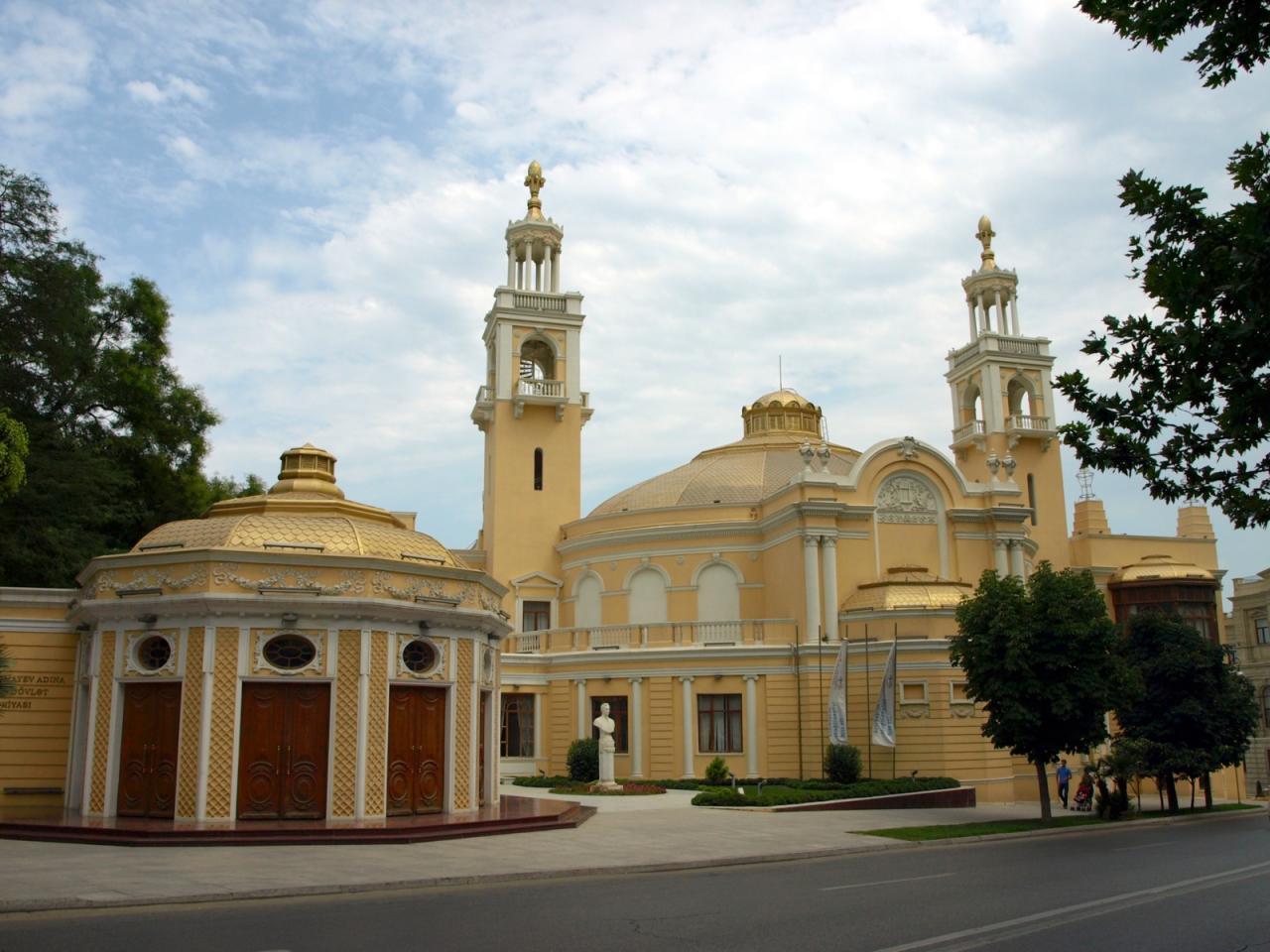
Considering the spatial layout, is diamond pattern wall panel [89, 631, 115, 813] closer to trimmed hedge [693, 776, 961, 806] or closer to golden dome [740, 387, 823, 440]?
trimmed hedge [693, 776, 961, 806]

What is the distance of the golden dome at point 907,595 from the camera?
34250 millimetres

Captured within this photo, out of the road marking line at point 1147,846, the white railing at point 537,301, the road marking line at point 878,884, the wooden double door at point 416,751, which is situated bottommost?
the road marking line at point 1147,846

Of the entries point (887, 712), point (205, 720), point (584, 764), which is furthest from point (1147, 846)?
point (584, 764)

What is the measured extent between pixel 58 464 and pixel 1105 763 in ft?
93.4

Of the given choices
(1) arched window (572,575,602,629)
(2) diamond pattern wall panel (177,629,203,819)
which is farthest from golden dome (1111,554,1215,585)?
(2) diamond pattern wall panel (177,629,203,819)

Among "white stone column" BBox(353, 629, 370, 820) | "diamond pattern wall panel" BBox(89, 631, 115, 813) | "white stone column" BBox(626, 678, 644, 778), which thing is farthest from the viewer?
"white stone column" BBox(626, 678, 644, 778)

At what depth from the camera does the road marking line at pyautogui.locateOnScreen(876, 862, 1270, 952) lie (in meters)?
10.0

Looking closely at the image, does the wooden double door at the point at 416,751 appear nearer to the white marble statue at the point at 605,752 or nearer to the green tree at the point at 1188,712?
the white marble statue at the point at 605,752

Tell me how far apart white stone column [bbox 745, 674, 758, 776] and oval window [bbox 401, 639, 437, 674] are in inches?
635

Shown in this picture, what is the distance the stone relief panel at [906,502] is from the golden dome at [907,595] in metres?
2.79

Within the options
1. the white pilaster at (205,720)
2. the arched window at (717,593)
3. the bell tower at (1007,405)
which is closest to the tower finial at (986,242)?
the bell tower at (1007,405)

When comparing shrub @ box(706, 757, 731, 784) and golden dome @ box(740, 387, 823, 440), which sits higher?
golden dome @ box(740, 387, 823, 440)

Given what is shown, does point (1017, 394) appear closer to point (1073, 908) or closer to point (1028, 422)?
point (1028, 422)

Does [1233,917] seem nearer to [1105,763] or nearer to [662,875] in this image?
[662,875]
